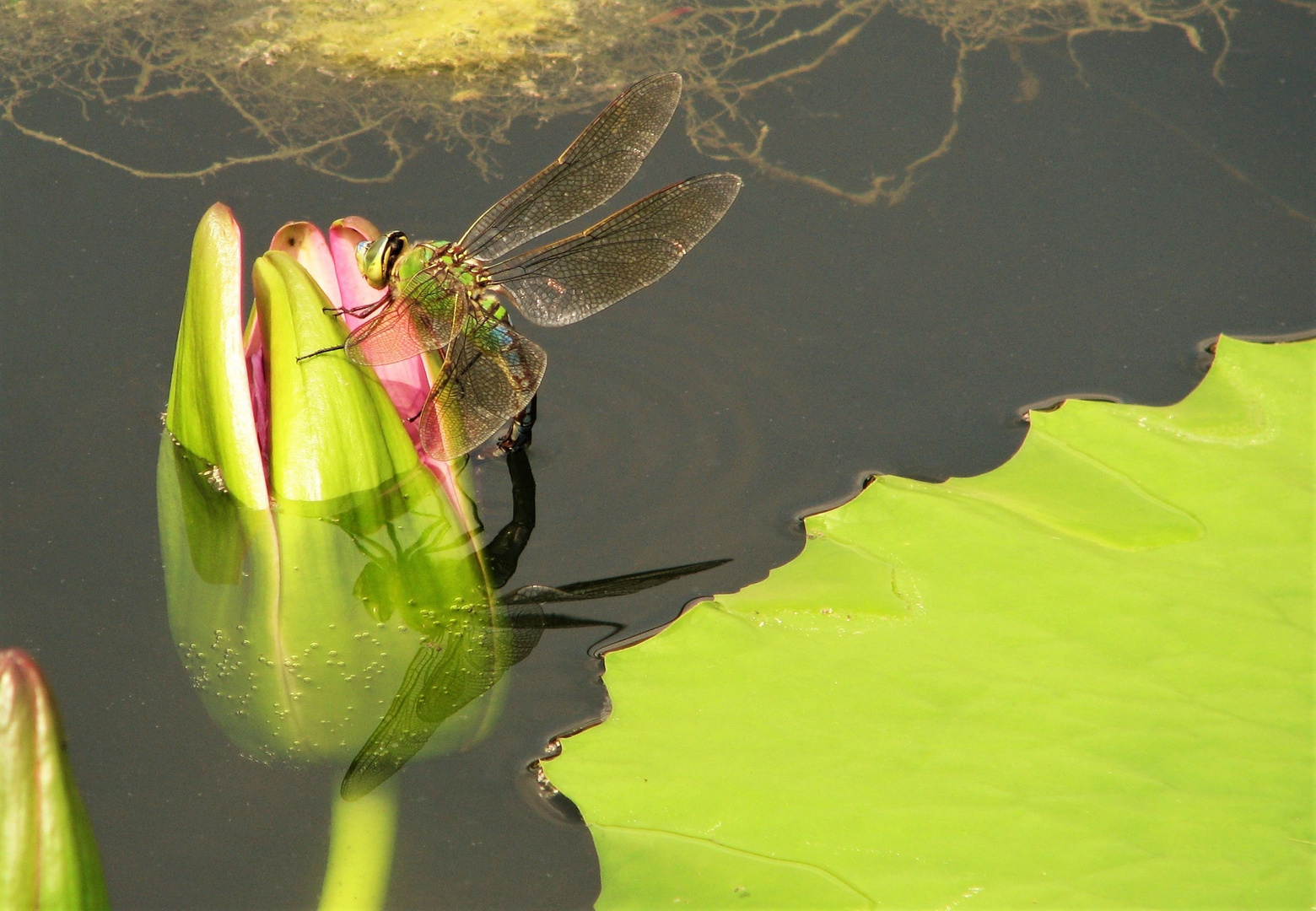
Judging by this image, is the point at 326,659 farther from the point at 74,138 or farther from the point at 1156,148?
the point at 1156,148

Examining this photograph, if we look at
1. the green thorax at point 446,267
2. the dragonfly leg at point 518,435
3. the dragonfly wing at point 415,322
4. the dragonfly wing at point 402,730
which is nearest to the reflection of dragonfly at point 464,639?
the dragonfly wing at point 402,730

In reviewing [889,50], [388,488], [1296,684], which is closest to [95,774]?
[388,488]

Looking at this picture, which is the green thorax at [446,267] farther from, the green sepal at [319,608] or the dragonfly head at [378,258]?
the green sepal at [319,608]

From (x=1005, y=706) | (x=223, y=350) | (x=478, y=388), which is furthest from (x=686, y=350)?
(x=1005, y=706)

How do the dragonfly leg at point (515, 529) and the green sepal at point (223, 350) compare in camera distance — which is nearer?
the green sepal at point (223, 350)

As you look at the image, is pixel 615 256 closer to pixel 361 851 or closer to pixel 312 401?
pixel 312 401

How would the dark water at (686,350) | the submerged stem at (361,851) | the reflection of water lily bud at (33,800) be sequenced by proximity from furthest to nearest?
1. the dark water at (686,350)
2. the submerged stem at (361,851)
3. the reflection of water lily bud at (33,800)
